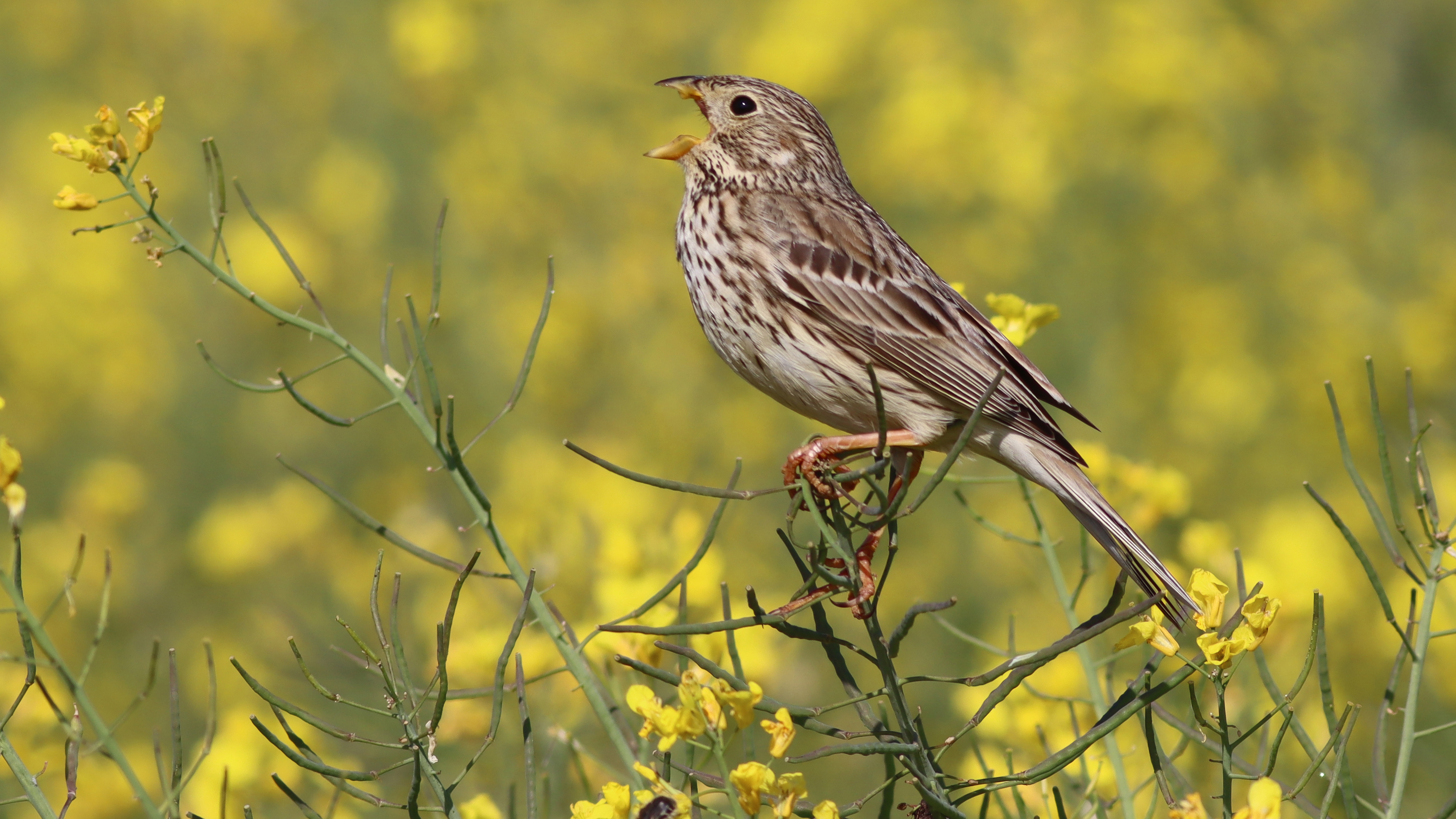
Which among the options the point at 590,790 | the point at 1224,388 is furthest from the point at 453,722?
the point at 1224,388

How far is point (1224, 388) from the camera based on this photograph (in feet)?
24.2

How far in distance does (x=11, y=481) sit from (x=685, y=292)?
5.64 meters

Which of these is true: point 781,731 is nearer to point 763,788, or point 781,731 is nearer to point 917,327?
point 763,788

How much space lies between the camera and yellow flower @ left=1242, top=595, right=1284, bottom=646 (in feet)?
6.60

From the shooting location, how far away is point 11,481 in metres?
1.89

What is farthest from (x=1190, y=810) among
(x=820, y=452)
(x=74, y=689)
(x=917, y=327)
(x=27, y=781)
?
(x=917, y=327)

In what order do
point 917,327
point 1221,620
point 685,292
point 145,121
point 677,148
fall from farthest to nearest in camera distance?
point 685,292 < point 677,148 < point 917,327 < point 145,121 < point 1221,620

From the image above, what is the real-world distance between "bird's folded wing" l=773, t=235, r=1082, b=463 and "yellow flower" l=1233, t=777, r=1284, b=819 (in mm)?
1635

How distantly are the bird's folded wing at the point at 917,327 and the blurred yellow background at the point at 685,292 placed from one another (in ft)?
5.13

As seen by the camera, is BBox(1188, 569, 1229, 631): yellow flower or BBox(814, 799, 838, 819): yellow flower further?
BBox(1188, 569, 1229, 631): yellow flower

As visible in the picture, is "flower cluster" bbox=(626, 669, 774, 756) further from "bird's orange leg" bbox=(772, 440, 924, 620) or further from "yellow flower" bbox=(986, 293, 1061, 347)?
"yellow flower" bbox=(986, 293, 1061, 347)

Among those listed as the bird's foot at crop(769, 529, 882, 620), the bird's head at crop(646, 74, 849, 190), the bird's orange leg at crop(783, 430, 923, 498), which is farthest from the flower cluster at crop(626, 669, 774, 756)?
the bird's head at crop(646, 74, 849, 190)

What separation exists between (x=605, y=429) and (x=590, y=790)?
4866mm

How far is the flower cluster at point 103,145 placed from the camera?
2.27 meters
